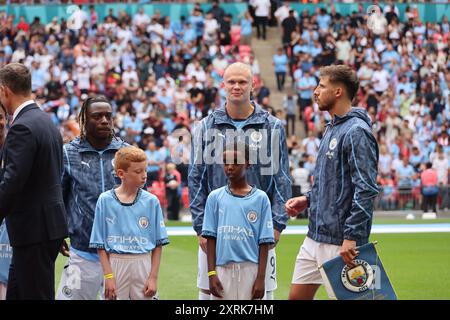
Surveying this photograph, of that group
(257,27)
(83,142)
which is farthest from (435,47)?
(83,142)

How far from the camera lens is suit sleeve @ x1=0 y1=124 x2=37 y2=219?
6.22 metres

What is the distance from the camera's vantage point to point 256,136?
7059 mm

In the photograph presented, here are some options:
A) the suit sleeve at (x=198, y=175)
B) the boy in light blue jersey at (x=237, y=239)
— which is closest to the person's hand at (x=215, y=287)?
the boy in light blue jersey at (x=237, y=239)

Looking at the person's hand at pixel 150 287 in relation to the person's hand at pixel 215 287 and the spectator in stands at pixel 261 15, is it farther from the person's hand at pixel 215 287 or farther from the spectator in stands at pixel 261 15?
the spectator in stands at pixel 261 15

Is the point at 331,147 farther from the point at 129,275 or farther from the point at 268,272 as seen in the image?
the point at 129,275

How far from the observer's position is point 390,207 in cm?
2223

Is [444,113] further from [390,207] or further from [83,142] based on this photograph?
[83,142]

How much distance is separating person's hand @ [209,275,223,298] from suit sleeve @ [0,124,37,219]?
4.95 ft

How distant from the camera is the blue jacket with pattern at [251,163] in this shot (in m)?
7.02

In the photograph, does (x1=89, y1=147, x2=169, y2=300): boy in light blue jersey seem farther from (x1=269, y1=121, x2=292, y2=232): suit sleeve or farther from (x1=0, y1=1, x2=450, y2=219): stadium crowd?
(x1=0, y1=1, x2=450, y2=219): stadium crowd

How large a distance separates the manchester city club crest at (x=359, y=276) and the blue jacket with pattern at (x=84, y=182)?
1.99 metres

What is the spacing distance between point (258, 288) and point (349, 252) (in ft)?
2.32

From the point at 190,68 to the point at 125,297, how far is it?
21034 mm

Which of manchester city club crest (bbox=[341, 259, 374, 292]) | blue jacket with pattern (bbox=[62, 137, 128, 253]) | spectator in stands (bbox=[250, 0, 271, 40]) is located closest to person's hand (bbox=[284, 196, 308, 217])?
manchester city club crest (bbox=[341, 259, 374, 292])
